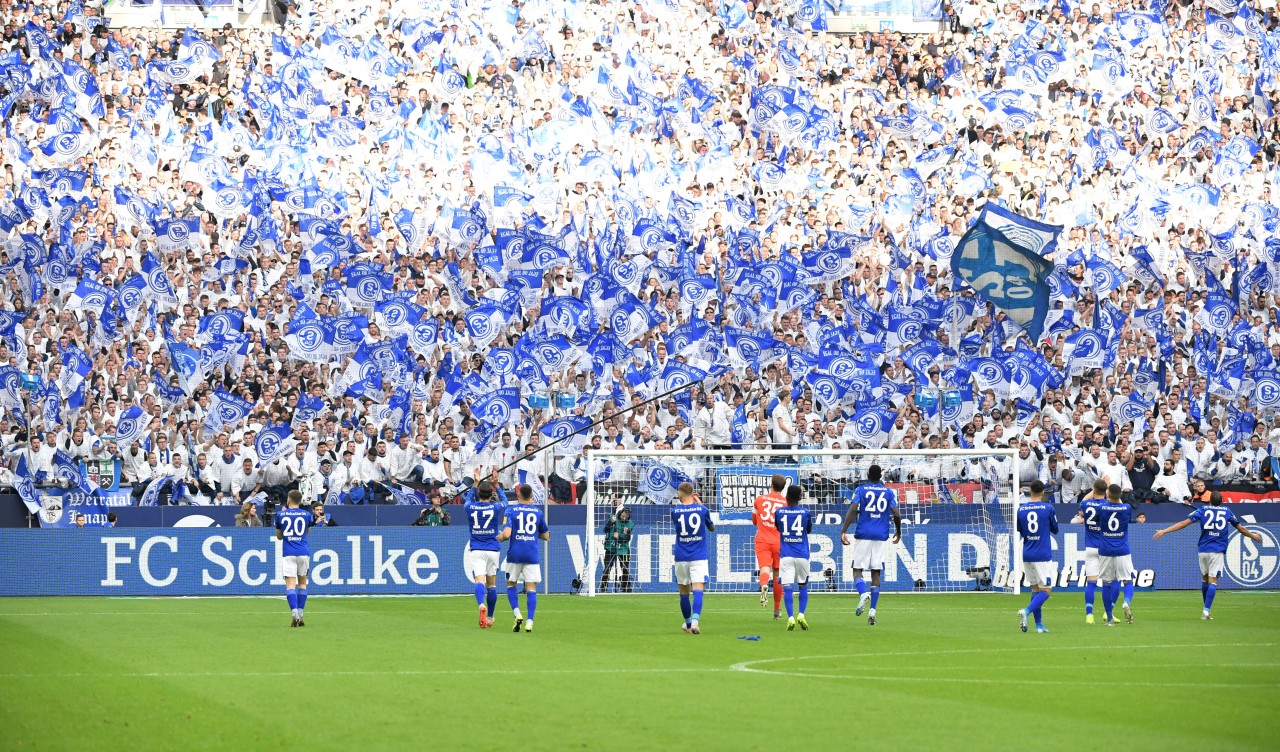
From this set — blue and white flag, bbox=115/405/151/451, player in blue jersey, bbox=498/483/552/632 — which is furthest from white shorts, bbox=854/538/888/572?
blue and white flag, bbox=115/405/151/451

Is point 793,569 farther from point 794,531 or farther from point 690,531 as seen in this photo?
point 690,531

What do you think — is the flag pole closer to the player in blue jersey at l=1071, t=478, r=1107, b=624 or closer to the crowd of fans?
the crowd of fans

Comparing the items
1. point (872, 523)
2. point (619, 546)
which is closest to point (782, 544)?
point (872, 523)

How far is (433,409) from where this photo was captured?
3144 centimetres

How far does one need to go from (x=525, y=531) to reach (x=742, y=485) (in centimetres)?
939

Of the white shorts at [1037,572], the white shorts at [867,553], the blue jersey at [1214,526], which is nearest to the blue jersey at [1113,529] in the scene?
the blue jersey at [1214,526]

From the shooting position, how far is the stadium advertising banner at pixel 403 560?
27719 millimetres

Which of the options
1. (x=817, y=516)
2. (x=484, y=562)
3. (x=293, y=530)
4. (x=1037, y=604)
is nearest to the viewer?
(x=1037, y=604)

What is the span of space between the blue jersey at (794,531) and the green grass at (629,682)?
3.15 feet

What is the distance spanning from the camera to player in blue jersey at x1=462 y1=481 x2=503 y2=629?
20.9 metres

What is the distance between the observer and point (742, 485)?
29328 millimetres

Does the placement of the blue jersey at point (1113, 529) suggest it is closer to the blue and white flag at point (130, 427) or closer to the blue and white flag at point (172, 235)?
the blue and white flag at point (130, 427)

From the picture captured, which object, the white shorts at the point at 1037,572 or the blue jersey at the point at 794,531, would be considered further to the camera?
the blue jersey at the point at 794,531

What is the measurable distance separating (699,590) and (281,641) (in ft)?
16.0
